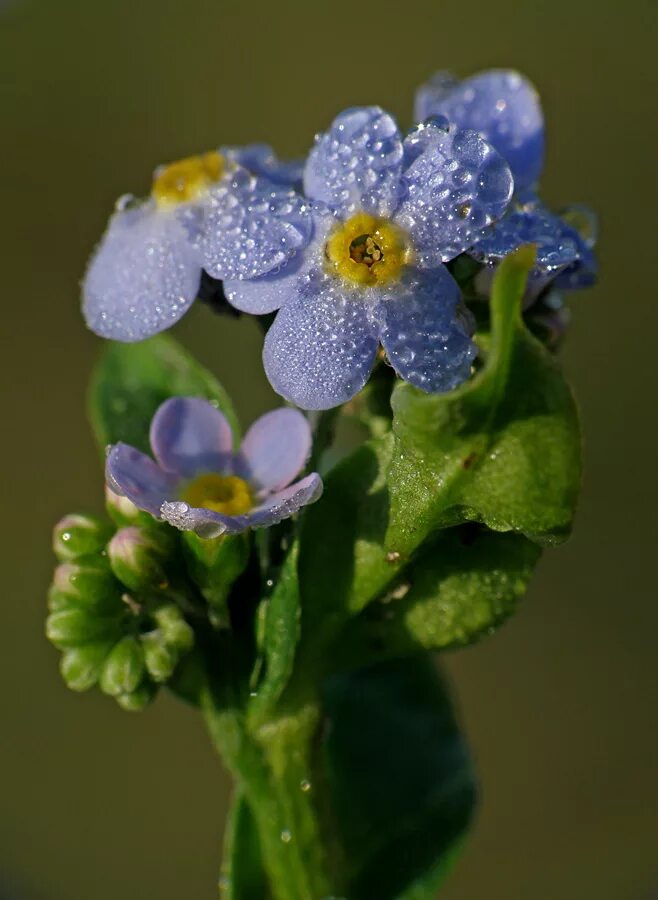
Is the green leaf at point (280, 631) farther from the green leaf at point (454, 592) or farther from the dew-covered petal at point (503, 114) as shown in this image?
the dew-covered petal at point (503, 114)

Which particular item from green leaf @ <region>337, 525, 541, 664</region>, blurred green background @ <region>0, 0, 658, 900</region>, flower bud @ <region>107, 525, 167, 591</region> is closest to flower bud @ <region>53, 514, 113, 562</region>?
flower bud @ <region>107, 525, 167, 591</region>

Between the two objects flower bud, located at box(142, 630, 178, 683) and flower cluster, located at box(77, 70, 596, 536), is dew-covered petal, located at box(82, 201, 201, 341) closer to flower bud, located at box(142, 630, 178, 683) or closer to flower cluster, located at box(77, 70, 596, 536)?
flower cluster, located at box(77, 70, 596, 536)

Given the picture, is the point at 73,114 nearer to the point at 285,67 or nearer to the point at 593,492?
the point at 285,67

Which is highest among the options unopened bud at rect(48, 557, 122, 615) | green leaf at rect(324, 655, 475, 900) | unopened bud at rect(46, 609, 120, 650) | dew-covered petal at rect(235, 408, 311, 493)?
dew-covered petal at rect(235, 408, 311, 493)

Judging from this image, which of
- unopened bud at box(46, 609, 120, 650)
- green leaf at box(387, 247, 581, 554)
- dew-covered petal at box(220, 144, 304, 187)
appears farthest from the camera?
Result: dew-covered petal at box(220, 144, 304, 187)

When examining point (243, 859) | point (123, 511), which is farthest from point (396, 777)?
point (123, 511)
